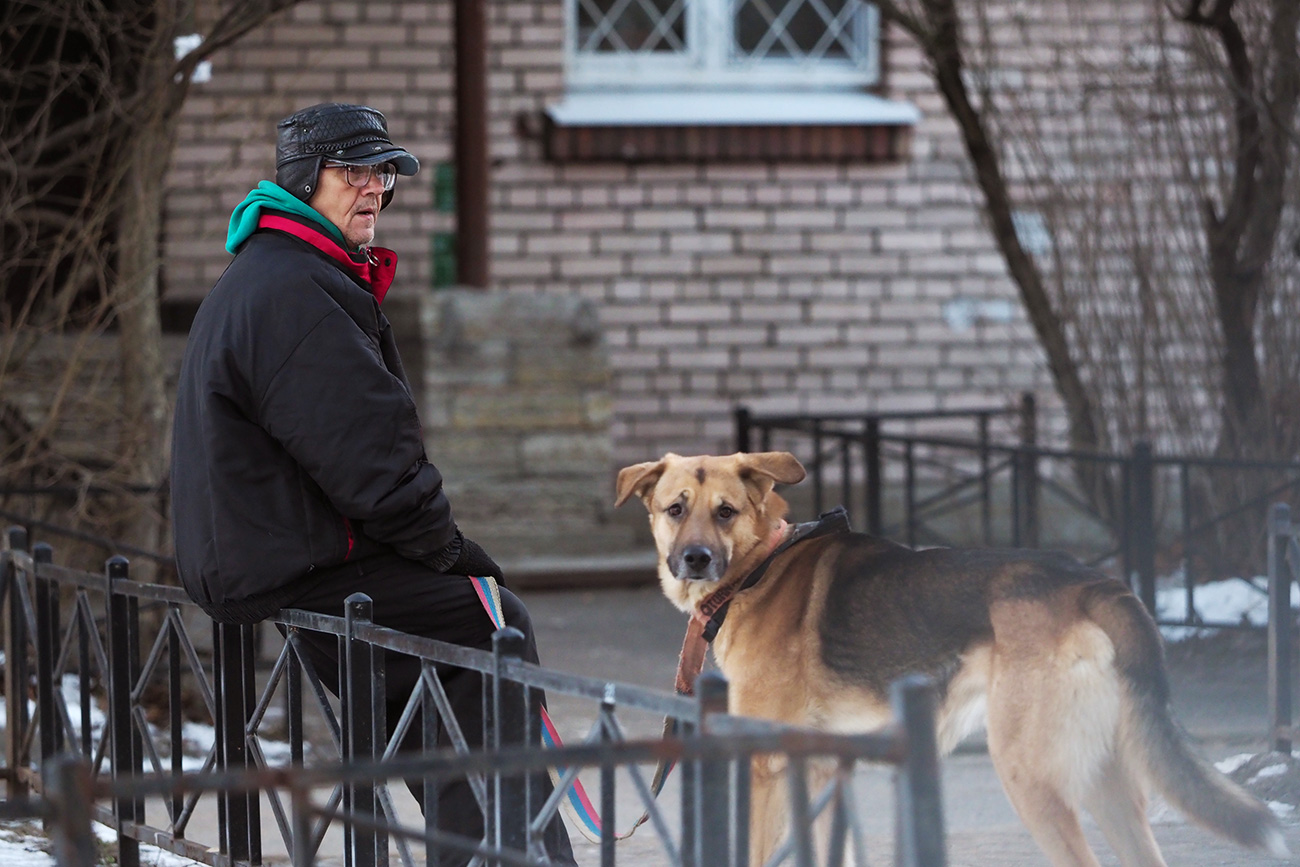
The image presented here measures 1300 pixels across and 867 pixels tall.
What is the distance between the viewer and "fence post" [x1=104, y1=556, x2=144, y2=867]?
3936 mm

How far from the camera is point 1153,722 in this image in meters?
3.32

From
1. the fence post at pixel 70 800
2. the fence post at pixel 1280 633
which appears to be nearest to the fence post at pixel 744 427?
the fence post at pixel 1280 633

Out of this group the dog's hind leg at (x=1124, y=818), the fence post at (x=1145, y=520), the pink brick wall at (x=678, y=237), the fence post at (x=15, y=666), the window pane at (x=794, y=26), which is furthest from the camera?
the window pane at (x=794, y=26)

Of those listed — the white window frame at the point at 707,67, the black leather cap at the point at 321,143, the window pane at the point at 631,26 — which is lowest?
the black leather cap at the point at 321,143

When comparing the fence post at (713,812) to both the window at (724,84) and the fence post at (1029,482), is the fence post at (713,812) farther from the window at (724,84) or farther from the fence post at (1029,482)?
the window at (724,84)

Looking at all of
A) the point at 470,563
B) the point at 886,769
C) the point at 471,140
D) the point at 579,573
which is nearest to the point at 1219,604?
the point at 886,769

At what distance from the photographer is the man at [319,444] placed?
3.10 m

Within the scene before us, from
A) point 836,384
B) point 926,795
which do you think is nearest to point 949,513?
point 836,384

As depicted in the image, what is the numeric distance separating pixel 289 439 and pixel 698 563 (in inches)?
44.0

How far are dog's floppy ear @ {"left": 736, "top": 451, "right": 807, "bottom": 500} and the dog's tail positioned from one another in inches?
31.4

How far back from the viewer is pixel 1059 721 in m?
3.30

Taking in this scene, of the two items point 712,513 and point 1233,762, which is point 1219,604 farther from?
point 712,513

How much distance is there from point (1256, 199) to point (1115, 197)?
87 centimetres

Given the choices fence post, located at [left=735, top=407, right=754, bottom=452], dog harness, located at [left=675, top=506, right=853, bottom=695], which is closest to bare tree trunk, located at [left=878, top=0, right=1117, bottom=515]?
fence post, located at [left=735, top=407, right=754, bottom=452]
